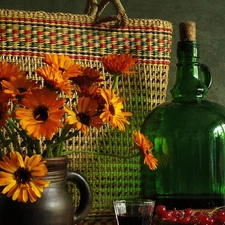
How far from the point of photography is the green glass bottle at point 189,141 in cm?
123

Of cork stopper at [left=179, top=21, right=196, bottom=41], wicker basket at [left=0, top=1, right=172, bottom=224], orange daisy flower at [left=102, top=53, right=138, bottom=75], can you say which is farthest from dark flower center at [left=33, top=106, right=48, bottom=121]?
cork stopper at [left=179, top=21, right=196, bottom=41]

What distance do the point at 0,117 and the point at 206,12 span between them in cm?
86

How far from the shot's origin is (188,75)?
48.8 inches

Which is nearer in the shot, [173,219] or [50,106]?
[50,106]

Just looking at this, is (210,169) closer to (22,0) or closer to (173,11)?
(173,11)

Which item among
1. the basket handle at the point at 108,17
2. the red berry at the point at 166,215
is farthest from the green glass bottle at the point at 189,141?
the red berry at the point at 166,215

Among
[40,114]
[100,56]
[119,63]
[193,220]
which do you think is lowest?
[193,220]

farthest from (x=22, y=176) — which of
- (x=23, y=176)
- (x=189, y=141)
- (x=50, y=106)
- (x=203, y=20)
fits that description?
(x=203, y=20)

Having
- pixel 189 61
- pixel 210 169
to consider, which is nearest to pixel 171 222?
pixel 210 169

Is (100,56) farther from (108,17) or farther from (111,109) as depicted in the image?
(111,109)

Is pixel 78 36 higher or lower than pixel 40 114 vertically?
higher

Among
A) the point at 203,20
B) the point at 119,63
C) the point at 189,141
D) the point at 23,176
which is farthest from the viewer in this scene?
the point at 203,20

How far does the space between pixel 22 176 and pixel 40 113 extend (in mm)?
96

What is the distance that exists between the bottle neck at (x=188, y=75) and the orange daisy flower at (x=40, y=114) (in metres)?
0.47
